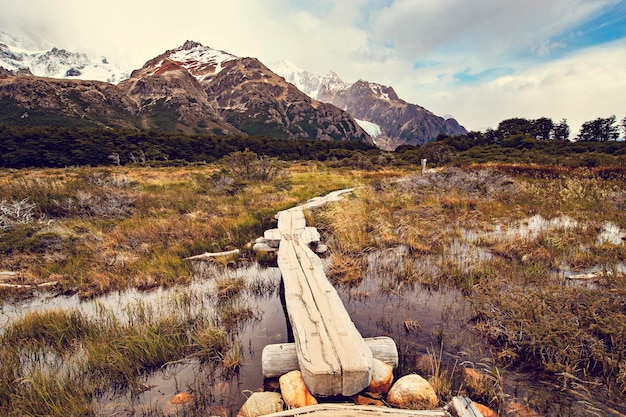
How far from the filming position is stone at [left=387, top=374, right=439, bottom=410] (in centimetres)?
251

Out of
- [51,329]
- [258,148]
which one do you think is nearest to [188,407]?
[51,329]

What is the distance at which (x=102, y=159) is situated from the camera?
43625 millimetres

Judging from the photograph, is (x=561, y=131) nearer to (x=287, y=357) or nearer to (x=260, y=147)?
(x=260, y=147)

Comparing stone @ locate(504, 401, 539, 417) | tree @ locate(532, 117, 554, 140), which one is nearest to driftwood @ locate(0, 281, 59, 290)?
stone @ locate(504, 401, 539, 417)

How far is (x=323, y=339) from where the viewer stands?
2877 mm

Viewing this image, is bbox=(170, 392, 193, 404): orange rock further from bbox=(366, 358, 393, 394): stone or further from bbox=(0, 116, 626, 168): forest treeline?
bbox=(0, 116, 626, 168): forest treeline

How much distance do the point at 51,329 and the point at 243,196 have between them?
9.70 meters

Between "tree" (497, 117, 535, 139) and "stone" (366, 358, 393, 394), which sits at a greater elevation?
"tree" (497, 117, 535, 139)

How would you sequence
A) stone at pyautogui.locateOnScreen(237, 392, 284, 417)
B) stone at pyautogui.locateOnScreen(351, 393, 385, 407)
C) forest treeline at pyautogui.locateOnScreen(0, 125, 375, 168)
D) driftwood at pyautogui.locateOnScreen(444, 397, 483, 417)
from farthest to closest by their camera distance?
1. forest treeline at pyautogui.locateOnScreen(0, 125, 375, 168)
2. stone at pyautogui.locateOnScreen(351, 393, 385, 407)
3. stone at pyautogui.locateOnScreen(237, 392, 284, 417)
4. driftwood at pyautogui.locateOnScreen(444, 397, 483, 417)

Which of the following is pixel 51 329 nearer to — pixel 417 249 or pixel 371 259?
pixel 371 259

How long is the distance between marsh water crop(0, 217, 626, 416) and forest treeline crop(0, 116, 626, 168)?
93.6 ft

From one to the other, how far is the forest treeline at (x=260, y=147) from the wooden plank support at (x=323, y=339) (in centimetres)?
2999

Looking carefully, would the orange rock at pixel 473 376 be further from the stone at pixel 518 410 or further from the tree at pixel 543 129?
the tree at pixel 543 129

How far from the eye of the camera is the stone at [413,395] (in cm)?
251
